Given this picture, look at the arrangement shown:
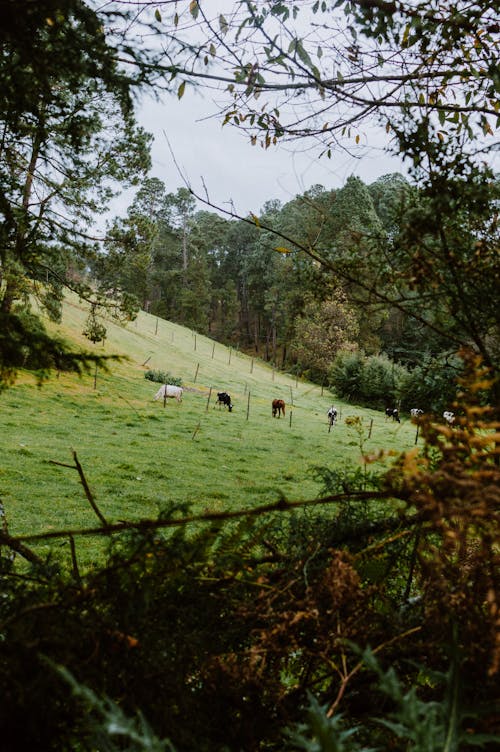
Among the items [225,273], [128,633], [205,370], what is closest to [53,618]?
[128,633]

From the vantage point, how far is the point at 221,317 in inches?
3007

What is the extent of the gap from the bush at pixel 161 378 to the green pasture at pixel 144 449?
1.92 feet

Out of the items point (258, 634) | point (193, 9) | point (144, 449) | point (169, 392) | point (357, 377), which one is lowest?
point (144, 449)

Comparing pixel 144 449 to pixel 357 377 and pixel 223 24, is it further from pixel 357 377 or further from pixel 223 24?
pixel 357 377

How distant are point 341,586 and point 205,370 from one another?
1572 inches

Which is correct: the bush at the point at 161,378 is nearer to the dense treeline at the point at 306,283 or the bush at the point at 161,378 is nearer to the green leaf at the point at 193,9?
the dense treeline at the point at 306,283

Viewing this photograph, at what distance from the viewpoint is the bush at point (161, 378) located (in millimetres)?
31781

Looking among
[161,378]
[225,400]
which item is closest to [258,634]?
[225,400]

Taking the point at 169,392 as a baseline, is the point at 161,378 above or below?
above

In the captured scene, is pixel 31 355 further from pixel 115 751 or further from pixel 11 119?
pixel 115 751

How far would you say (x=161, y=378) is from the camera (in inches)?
1261

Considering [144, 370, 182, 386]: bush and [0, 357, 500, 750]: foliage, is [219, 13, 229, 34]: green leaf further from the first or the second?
[144, 370, 182, 386]: bush

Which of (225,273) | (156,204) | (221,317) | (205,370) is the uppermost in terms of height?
(156,204)

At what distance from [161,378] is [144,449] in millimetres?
15548
